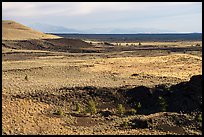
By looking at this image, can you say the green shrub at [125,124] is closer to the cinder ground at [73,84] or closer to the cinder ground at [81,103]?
the cinder ground at [81,103]

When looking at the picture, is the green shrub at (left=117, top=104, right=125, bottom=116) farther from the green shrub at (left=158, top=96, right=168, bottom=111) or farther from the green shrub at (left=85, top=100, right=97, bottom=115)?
the green shrub at (left=158, top=96, right=168, bottom=111)

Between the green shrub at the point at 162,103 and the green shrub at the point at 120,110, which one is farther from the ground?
the green shrub at the point at 162,103

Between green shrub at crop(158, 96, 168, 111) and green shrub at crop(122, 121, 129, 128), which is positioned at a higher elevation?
green shrub at crop(158, 96, 168, 111)

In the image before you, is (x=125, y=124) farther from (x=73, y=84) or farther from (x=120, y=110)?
(x=73, y=84)

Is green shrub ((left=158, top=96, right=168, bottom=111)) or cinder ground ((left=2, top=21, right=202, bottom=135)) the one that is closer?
cinder ground ((left=2, top=21, right=202, bottom=135))

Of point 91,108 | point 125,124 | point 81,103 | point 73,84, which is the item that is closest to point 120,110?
point 91,108

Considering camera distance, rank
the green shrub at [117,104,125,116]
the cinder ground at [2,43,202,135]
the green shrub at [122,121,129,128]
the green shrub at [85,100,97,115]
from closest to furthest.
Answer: the cinder ground at [2,43,202,135], the green shrub at [122,121,129,128], the green shrub at [117,104,125,116], the green shrub at [85,100,97,115]

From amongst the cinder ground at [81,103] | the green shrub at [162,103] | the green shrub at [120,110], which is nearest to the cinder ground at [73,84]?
the cinder ground at [81,103]

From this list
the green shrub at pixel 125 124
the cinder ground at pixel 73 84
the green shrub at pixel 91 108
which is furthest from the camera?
the green shrub at pixel 91 108

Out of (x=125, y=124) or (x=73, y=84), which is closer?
(x=125, y=124)

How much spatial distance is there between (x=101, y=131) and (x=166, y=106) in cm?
→ 485

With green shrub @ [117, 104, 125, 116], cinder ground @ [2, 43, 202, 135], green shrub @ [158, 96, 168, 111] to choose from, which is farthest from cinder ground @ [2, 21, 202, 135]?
green shrub @ [158, 96, 168, 111]

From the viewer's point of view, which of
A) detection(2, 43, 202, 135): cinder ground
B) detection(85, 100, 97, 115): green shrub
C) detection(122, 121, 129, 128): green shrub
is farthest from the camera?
detection(85, 100, 97, 115): green shrub

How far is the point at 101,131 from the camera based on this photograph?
17.3m
